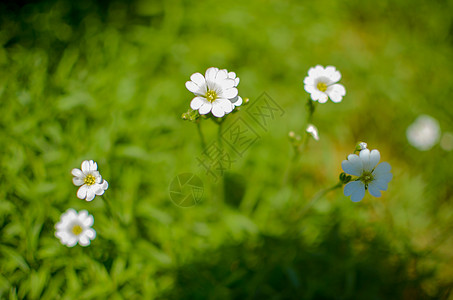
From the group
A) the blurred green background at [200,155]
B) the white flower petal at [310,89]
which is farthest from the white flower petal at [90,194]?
the white flower petal at [310,89]

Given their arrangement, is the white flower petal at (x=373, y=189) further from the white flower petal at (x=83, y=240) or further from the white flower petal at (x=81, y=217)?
the white flower petal at (x=81, y=217)

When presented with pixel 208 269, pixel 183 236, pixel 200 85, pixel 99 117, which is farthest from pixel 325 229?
pixel 99 117

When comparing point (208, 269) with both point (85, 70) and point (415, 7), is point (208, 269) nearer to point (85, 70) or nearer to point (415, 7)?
point (85, 70)

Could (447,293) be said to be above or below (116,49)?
below

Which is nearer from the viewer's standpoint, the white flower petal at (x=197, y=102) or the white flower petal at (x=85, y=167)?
the white flower petal at (x=197, y=102)

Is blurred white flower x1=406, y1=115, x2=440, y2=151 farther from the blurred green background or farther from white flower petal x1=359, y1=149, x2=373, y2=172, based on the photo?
white flower petal x1=359, y1=149, x2=373, y2=172

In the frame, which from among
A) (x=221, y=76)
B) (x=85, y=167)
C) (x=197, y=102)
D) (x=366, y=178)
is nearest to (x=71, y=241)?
(x=85, y=167)
